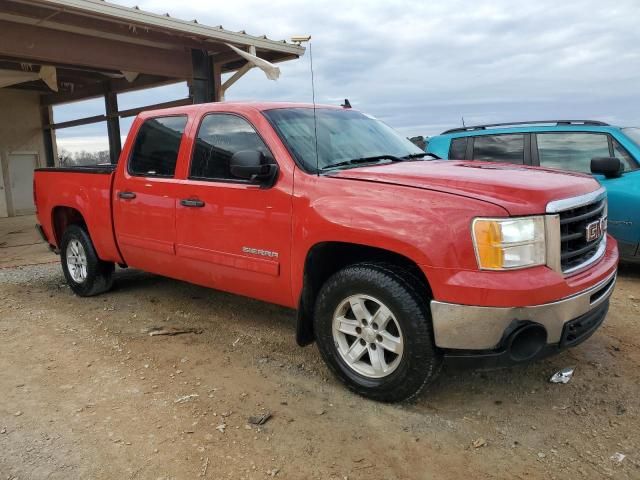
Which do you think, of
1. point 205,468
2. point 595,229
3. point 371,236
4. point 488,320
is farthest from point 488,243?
point 205,468

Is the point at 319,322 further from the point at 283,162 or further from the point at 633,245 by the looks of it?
the point at 633,245

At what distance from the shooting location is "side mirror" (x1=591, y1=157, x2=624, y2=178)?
584 centimetres

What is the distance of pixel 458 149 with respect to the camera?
7.43m

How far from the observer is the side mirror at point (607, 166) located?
5.84m

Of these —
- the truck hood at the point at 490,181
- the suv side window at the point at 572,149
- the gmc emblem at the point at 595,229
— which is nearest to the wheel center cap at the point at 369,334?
the truck hood at the point at 490,181

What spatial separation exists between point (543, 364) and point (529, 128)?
402cm

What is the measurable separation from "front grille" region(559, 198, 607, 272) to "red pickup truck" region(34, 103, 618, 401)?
0.01 metres

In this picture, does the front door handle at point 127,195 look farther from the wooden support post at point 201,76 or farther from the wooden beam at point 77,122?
the wooden beam at point 77,122

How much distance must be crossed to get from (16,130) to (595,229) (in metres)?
17.5

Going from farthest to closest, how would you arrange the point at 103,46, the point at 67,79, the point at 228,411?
the point at 67,79 → the point at 103,46 → the point at 228,411

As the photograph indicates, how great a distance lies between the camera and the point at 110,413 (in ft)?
10.6

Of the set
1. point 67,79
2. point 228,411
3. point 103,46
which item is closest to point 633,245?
point 228,411

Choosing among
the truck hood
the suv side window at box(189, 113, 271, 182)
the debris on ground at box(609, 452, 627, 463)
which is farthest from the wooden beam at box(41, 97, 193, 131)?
the debris on ground at box(609, 452, 627, 463)

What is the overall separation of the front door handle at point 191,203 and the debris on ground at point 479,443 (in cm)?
256
